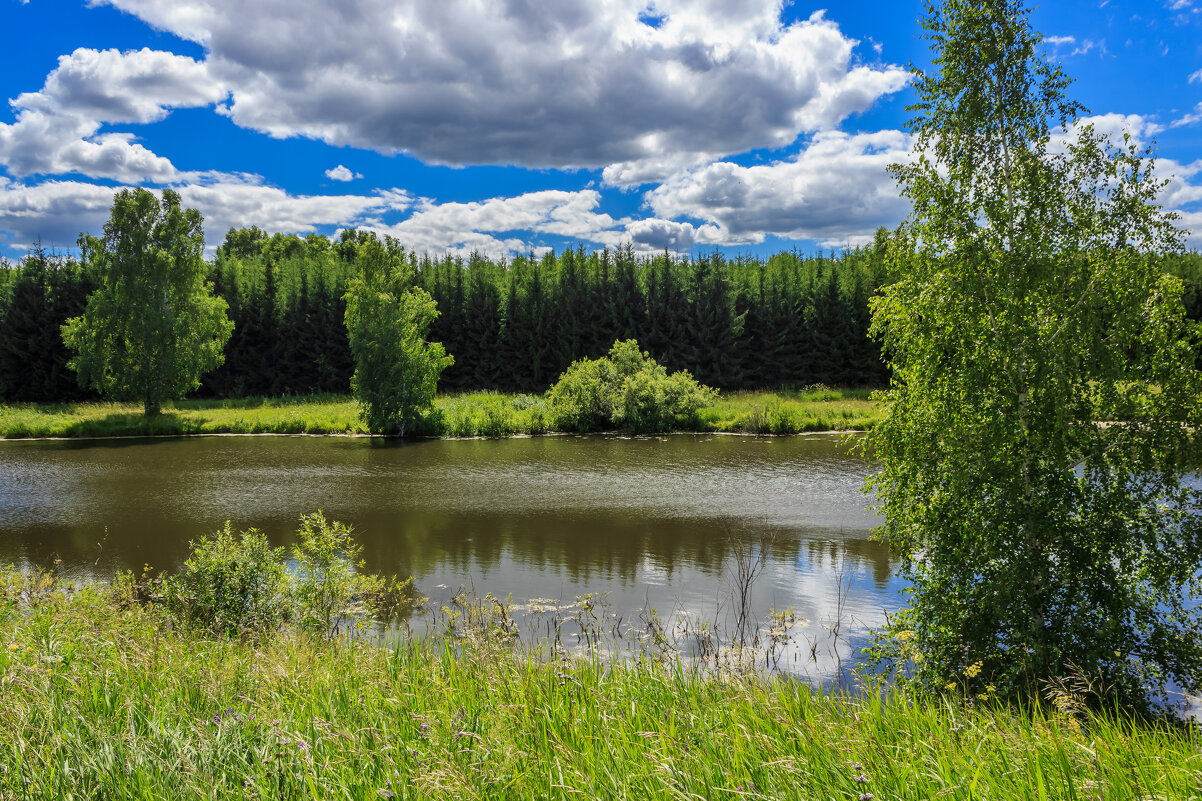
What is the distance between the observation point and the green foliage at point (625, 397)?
35562mm

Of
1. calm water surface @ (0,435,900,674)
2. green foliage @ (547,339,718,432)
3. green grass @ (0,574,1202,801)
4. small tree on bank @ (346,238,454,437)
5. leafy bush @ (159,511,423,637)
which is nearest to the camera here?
green grass @ (0,574,1202,801)

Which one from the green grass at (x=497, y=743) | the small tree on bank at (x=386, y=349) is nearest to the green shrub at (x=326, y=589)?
the green grass at (x=497, y=743)

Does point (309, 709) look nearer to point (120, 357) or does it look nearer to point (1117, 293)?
point (1117, 293)

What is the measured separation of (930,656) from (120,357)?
1775 inches

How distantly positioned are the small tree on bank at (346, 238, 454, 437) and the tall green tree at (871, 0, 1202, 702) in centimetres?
2933

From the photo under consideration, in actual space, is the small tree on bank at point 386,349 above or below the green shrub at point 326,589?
above

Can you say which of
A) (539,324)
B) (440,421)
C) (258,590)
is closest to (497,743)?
(258,590)

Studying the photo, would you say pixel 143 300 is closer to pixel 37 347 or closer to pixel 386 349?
pixel 386 349

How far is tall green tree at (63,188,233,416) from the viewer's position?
3778 centimetres

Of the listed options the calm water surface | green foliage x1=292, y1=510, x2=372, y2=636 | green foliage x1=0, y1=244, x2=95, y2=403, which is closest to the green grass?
green foliage x1=292, y1=510, x2=372, y2=636

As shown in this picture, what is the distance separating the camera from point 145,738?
3365 mm

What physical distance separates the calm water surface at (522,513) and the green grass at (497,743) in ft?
21.6

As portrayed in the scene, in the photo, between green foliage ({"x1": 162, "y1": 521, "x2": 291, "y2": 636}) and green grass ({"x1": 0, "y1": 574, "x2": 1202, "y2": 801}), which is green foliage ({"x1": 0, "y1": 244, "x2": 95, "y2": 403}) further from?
green grass ({"x1": 0, "y1": 574, "x2": 1202, "y2": 801})

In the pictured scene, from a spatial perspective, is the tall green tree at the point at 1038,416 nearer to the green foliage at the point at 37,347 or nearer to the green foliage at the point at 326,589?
the green foliage at the point at 326,589
